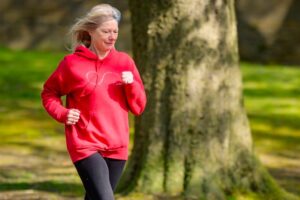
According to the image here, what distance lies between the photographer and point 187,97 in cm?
723

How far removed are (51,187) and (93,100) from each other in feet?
10.5

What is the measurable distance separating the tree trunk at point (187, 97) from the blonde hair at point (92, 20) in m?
1.83

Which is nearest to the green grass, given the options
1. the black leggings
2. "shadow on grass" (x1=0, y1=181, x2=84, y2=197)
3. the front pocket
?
"shadow on grass" (x1=0, y1=181, x2=84, y2=197)

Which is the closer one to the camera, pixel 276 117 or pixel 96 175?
pixel 96 175

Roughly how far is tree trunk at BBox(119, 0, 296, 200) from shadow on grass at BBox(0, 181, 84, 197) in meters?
0.83

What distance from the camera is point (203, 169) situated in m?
7.32

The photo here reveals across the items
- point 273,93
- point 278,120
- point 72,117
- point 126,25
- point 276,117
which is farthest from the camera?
point 126,25

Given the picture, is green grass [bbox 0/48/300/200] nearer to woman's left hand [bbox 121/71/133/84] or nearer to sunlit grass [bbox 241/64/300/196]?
sunlit grass [bbox 241/64/300/196]

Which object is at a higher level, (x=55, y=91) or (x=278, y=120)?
(x=55, y=91)

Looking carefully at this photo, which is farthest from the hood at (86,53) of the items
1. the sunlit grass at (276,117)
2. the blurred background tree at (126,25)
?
the blurred background tree at (126,25)

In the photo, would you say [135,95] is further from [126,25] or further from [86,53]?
[126,25]

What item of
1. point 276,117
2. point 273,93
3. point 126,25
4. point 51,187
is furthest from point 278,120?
point 126,25

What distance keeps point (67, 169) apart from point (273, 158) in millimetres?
2569

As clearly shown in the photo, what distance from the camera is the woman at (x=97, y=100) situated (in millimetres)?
5285
